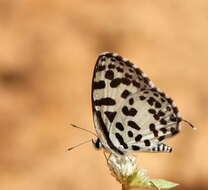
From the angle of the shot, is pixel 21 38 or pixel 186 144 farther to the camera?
pixel 21 38

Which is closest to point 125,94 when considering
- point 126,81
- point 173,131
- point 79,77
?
point 126,81

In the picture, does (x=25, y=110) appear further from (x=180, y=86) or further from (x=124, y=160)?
(x=124, y=160)

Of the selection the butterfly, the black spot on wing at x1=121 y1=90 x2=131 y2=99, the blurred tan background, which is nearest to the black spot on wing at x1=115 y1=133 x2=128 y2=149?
the butterfly

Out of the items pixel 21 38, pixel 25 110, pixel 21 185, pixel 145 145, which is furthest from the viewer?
pixel 21 38

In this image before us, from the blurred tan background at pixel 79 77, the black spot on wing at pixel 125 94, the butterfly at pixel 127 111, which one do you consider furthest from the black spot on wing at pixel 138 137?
the blurred tan background at pixel 79 77

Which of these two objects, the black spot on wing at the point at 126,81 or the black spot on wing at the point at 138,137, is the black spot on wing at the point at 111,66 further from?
the black spot on wing at the point at 138,137

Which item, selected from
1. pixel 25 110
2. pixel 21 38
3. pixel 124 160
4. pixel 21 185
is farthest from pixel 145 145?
pixel 21 38

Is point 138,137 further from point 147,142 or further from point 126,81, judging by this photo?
point 126,81
